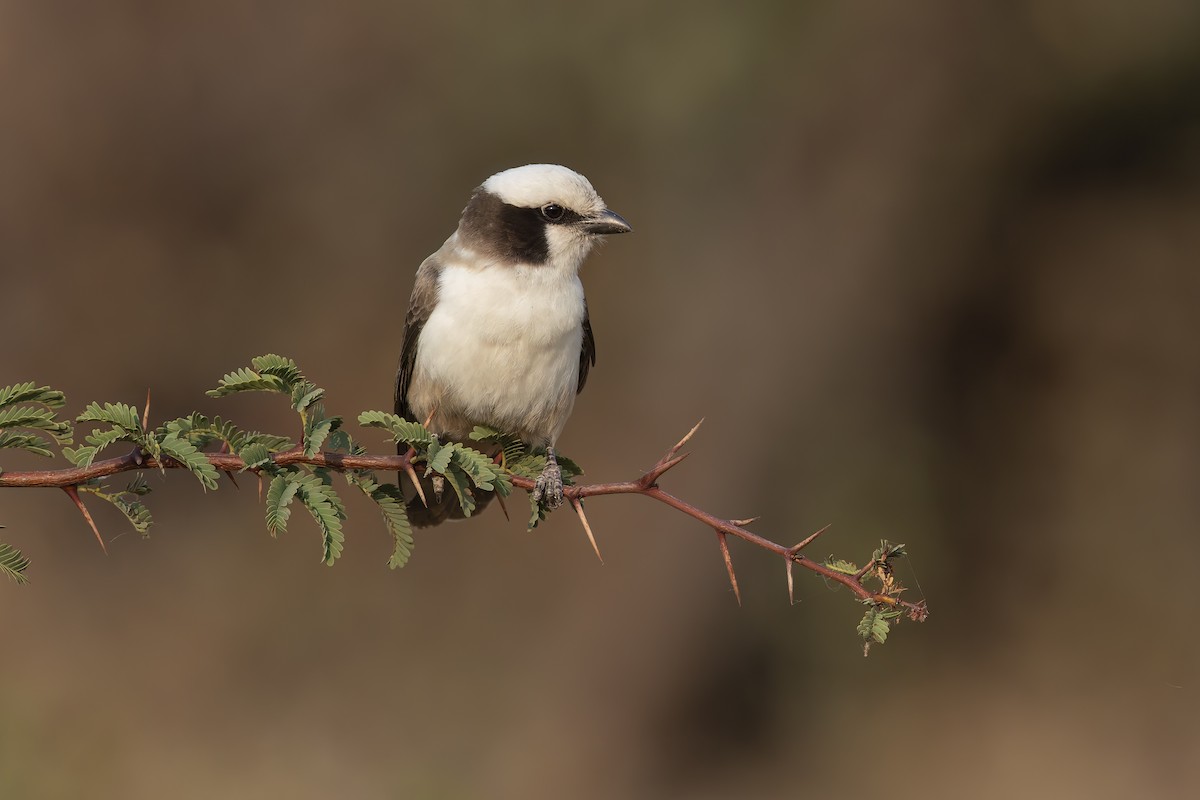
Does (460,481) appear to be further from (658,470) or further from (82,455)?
(82,455)

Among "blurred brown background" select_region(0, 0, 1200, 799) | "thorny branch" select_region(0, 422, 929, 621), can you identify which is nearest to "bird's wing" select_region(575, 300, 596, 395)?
"thorny branch" select_region(0, 422, 929, 621)

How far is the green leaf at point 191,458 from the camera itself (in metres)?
3.07

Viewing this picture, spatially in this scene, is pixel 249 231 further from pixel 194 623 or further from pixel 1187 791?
pixel 1187 791

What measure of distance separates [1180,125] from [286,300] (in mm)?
6958

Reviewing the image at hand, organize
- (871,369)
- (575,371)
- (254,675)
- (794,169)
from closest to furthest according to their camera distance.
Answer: (575,371) < (794,169) < (871,369) < (254,675)

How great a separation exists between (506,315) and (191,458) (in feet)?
6.28

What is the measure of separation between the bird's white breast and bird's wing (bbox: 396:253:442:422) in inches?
2.2

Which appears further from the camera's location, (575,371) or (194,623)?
(194,623)

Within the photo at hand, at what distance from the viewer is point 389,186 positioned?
10367mm

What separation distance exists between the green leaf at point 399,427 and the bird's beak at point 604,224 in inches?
66.6

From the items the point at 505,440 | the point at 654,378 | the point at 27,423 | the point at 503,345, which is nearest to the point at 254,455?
the point at 27,423

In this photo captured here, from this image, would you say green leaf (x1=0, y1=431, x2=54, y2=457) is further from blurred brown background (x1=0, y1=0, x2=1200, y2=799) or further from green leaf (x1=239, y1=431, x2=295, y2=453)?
blurred brown background (x1=0, y1=0, x2=1200, y2=799)

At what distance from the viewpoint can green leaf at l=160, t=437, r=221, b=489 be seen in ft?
10.1

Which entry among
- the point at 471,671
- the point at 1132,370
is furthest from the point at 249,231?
the point at 1132,370
